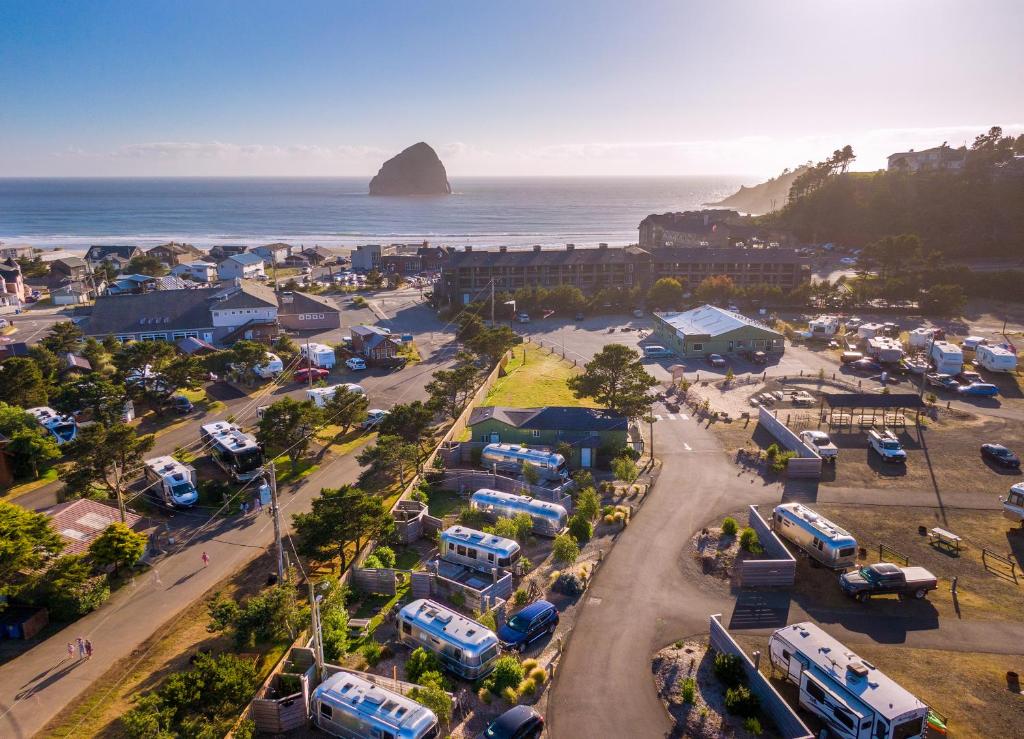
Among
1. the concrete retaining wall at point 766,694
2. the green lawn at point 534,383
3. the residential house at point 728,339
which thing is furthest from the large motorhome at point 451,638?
the residential house at point 728,339

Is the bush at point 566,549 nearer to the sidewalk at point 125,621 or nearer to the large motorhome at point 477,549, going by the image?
the large motorhome at point 477,549

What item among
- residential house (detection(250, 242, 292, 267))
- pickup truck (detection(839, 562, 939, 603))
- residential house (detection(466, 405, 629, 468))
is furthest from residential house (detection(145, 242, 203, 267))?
pickup truck (detection(839, 562, 939, 603))

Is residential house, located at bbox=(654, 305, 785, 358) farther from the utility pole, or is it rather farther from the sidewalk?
the utility pole

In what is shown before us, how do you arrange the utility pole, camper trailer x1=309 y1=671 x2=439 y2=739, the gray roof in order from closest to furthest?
camper trailer x1=309 y1=671 x2=439 y2=739, the utility pole, the gray roof

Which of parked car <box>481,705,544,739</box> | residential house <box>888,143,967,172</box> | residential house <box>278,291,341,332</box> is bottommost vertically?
parked car <box>481,705,544,739</box>

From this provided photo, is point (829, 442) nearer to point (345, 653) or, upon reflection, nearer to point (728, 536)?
point (728, 536)

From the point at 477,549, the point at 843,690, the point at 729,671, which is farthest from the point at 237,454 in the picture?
the point at 843,690

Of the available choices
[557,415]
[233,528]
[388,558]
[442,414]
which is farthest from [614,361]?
[233,528]
